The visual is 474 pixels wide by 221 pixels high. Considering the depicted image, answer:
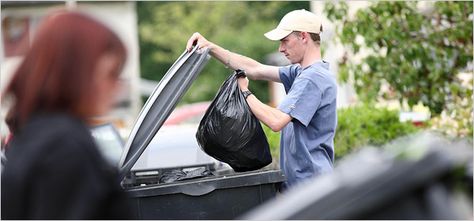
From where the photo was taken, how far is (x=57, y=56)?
2582 mm

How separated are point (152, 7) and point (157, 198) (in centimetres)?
3622

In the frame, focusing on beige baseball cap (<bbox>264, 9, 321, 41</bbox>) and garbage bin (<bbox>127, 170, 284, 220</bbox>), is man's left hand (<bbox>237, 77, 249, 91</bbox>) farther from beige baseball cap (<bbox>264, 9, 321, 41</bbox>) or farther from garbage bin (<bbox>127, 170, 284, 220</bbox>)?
garbage bin (<bbox>127, 170, 284, 220</bbox>)

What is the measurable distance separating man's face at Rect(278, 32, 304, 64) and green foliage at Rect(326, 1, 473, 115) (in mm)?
3607

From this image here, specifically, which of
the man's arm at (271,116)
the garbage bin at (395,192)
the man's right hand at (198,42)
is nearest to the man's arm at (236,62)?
the man's right hand at (198,42)

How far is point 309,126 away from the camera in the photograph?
477cm

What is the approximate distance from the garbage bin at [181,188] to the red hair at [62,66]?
1.90 metres

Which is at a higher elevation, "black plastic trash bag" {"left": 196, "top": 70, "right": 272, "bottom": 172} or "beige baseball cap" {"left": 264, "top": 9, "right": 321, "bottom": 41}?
"beige baseball cap" {"left": 264, "top": 9, "right": 321, "bottom": 41}

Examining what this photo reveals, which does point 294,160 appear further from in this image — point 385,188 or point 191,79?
point 385,188

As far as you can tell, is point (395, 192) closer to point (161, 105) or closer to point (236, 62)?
point (161, 105)

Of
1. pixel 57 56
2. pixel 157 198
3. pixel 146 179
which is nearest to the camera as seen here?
pixel 57 56

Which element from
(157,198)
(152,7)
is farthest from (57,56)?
(152,7)

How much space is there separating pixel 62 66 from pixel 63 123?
147 millimetres

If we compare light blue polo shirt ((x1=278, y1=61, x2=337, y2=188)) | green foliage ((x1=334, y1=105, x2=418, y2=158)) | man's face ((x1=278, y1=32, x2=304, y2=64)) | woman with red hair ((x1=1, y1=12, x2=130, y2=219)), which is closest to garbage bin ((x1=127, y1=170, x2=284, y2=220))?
light blue polo shirt ((x1=278, y1=61, x2=337, y2=188))

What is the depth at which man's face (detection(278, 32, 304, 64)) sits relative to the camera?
16.4 feet
